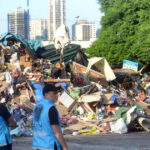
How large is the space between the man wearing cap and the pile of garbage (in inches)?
255

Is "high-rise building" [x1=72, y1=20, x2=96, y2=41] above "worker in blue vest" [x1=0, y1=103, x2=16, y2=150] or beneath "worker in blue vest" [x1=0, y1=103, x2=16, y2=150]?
above

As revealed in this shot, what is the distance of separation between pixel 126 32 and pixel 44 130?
17002 mm

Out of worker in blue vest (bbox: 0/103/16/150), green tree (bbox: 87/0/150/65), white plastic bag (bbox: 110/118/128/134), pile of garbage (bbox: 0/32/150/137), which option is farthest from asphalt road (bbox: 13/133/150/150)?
green tree (bbox: 87/0/150/65)

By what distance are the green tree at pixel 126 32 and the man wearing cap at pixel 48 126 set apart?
620 inches

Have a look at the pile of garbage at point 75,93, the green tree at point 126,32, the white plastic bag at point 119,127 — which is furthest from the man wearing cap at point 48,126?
the green tree at point 126,32

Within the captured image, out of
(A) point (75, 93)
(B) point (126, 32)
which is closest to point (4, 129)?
(A) point (75, 93)

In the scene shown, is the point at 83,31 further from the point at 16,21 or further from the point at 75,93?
the point at 75,93

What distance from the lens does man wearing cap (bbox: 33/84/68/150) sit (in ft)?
12.3

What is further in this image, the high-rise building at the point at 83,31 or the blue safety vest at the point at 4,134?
the high-rise building at the point at 83,31

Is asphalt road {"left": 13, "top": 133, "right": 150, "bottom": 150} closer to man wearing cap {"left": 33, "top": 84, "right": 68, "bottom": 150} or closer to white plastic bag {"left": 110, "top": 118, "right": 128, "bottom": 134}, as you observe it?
white plastic bag {"left": 110, "top": 118, "right": 128, "bottom": 134}

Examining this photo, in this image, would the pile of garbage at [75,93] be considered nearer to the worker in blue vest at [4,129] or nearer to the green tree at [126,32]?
the green tree at [126,32]

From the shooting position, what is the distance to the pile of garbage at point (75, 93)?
11273mm

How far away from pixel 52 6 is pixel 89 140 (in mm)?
164003

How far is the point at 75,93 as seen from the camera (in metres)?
12.9
